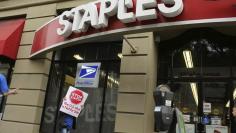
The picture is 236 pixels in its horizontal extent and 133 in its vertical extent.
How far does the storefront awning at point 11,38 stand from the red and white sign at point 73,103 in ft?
13.0

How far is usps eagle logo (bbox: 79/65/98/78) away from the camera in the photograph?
10.1 m

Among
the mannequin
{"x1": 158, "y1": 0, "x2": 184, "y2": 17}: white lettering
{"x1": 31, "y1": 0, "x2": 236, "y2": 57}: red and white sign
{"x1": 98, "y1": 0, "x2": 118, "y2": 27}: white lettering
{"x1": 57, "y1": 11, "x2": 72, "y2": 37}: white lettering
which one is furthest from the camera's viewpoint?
{"x1": 57, "y1": 11, "x2": 72, "y2": 37}: white lettering

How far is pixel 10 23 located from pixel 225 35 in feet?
24.8

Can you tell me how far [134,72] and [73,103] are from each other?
73.4 inches

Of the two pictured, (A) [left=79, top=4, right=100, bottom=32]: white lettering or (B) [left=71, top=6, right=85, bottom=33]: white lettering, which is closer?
(A) [left=79, top=4, right=100, bottom=32]: white lettering

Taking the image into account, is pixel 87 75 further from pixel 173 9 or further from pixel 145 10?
pixel 173 9

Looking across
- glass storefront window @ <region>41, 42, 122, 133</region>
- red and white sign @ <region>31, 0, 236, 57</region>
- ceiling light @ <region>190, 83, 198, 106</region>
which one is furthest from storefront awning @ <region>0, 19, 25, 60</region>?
ceiling light @ <region>190, 83, 198, 106</region>

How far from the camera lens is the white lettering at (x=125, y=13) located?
7691mm

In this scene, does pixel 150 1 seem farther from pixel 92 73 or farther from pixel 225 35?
pixel 92 73

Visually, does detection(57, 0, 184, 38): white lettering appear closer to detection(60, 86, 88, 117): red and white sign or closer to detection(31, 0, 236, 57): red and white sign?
detection(31, 0, 236, 57): red and white sign

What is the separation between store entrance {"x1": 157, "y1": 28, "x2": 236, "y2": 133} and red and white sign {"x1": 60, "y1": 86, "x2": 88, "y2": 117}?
240 cm

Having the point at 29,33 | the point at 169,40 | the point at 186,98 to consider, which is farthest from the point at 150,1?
the point at 29,33

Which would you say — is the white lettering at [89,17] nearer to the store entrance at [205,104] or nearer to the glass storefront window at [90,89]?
the glass storefront window at [90,89]

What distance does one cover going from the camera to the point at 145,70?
8.74 metres
